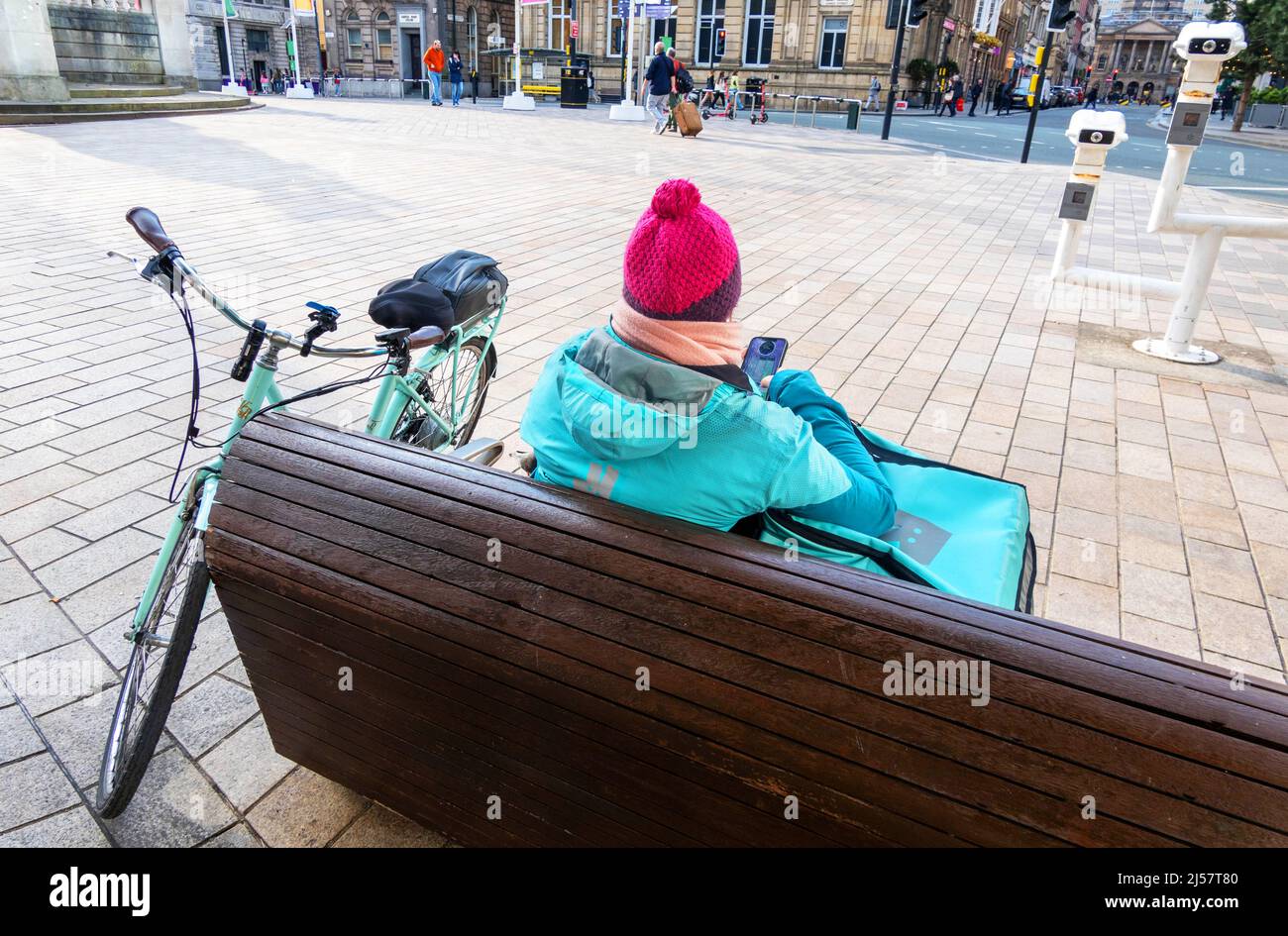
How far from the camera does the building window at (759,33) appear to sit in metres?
37.6

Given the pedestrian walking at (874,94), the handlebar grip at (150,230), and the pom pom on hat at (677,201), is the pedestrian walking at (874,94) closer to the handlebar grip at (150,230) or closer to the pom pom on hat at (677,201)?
the handlebar grip at (150,230)

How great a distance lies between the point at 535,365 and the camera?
493cm

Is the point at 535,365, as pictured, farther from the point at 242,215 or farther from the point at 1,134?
the point at 1,134

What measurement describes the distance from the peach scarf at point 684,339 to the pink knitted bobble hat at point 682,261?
16 mm

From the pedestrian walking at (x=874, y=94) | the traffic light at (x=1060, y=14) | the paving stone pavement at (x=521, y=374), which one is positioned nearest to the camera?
the paving stone pavement at (x=521, y=374)

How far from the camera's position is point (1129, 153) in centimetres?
2016

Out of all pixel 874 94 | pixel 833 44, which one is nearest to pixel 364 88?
pixel 833 44

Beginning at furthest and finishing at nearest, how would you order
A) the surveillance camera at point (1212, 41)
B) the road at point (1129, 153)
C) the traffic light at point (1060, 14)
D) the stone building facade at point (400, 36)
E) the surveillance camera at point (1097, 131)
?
the stone building facade at point (400, 36)
the road at point (1129, 153)
the traffic light at point (1060, 14)
the surveillance camera at point (1097, 131)
the surveillance camera at point (1212, 41)

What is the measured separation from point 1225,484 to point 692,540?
364 centimetres

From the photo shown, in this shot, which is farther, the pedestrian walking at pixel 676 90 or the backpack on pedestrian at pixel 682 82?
the backpack on pedestrian at pixel 682 82

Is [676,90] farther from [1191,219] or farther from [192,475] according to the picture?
[192,475]

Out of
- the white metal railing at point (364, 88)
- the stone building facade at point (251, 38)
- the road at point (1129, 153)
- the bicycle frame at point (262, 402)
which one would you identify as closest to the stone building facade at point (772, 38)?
the white metal railing at point (364, 88)

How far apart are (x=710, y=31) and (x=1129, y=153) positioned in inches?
950

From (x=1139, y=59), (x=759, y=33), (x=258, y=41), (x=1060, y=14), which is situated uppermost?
(x=1139, y=59)
